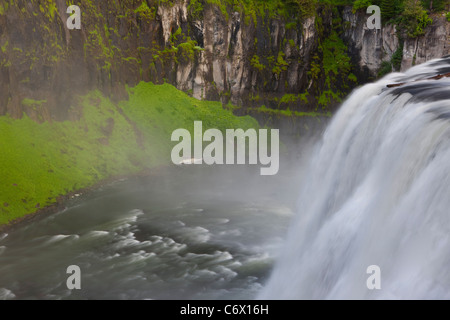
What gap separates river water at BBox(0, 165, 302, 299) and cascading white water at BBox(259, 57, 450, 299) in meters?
2.50

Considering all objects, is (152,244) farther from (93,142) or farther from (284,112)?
(284,112)

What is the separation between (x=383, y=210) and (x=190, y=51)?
1538 inches

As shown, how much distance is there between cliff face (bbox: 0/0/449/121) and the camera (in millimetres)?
30156

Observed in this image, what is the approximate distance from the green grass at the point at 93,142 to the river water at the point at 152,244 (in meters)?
2.06

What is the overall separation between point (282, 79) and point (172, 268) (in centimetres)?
3623

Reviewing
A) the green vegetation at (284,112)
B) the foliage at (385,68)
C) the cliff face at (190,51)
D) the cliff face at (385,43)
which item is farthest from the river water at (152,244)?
the foliage at (385,68)

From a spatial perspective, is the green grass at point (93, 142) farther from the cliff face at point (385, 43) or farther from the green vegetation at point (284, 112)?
the cliff face at point (385, 43)

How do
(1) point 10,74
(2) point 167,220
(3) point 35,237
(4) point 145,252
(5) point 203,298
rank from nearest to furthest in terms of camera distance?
(5) point 203,298
(4) point 145,252
(3) point 35,237
(2) point 167,220
(1) point 10,74

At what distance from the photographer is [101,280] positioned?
14.1m

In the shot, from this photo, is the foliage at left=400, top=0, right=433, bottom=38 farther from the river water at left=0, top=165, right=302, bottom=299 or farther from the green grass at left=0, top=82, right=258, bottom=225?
the river water at left=0, top=165, right=302, bottom=299

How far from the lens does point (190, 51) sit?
43.5 metres
